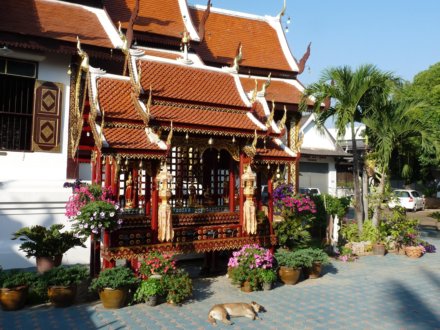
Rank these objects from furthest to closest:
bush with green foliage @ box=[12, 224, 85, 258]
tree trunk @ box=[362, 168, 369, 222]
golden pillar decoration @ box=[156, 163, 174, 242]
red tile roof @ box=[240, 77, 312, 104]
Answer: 1. red tile roof @ box=[240, 77, 312, 104]
2. tree trunk @ box=[362, 168, 369, 222]
3. bush with green foliage @ box=[12, 224, 85, 258]
4. golden pillar decoration @ box=[156, 163, 174, 242]

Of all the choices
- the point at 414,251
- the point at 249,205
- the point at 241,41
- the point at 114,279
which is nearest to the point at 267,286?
the point at 249,205

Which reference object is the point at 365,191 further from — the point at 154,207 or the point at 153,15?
the point at 153,15

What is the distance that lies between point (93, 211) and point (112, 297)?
154 centimetres

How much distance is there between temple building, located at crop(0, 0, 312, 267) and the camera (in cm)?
840

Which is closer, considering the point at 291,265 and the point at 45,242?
the point at 45,242

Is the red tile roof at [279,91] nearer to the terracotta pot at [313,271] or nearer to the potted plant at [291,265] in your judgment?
the terracotta pot at [313,271]

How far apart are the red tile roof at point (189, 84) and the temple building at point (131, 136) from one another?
0.10ft

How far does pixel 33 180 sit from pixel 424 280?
33.3 feet

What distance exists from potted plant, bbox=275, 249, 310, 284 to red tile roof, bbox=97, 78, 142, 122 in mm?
4428

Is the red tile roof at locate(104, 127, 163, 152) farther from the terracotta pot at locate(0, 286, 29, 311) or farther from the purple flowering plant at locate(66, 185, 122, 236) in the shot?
the terracotta pot at locate(0, 286, 29, 311)

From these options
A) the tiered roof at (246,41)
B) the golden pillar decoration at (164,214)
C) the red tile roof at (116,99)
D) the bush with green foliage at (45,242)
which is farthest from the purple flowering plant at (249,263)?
the tiered roof at (246,41)

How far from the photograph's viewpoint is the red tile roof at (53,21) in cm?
1118

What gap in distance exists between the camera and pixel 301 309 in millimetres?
7668

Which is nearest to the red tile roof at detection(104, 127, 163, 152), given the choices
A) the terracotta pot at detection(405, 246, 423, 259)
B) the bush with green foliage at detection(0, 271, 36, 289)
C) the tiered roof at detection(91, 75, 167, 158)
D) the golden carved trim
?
the tiered roof at detection(91, 75, 167, 158)
